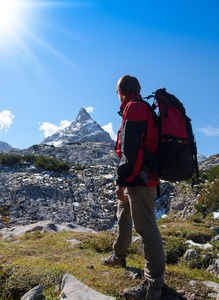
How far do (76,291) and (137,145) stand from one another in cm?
243

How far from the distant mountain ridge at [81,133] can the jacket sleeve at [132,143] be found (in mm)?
105744

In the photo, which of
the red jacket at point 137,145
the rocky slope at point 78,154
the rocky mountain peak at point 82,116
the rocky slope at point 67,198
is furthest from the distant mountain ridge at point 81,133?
the red jacket at point 137,145

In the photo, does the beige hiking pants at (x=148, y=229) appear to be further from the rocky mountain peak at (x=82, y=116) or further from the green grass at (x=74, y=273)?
the rocky mountain peak at (x=82, y=116)

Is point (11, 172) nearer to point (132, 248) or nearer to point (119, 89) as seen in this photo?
point (132, 248)

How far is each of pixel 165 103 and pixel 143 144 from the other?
799mm

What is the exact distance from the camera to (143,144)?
3537mm

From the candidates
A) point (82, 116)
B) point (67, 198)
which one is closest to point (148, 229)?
point (67, 198)

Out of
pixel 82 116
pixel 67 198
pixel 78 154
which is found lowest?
pixel 67 198

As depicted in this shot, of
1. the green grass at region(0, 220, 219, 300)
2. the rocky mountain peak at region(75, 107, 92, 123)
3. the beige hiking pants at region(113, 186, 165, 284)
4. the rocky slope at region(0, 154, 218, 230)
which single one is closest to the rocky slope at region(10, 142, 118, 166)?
the rocky slope at region(0, 154, 218, 230)

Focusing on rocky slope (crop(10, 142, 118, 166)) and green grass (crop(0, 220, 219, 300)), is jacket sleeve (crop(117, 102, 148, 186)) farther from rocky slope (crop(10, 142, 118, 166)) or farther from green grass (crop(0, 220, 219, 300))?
rocky slope (crop(10, 142, 118, 166))

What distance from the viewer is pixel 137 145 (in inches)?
128

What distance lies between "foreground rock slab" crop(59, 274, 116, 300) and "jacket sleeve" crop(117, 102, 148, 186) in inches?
65.8

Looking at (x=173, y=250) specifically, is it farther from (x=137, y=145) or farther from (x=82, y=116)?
(x=82, y=116)

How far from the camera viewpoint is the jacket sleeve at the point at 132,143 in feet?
10.6
